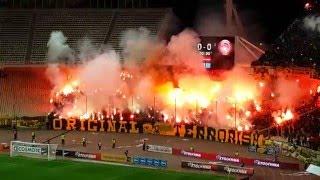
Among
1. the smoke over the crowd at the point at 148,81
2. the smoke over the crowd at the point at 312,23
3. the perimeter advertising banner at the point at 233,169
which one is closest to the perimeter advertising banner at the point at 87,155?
the perimeter advertising banner at the point at 233,169

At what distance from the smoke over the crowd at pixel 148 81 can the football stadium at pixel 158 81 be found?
9cm

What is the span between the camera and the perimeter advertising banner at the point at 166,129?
41.4 metres

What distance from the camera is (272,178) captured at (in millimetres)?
30703

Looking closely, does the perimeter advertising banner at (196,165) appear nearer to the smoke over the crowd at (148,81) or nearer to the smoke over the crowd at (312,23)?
the smoke over the crowd at (148,81)

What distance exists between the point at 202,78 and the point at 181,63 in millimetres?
2116

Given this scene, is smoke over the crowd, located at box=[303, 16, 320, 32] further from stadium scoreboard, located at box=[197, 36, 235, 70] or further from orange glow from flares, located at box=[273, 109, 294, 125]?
orange glow from flares, located at box=[273, 109, 294, 125]

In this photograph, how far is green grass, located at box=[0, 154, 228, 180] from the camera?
3039cm

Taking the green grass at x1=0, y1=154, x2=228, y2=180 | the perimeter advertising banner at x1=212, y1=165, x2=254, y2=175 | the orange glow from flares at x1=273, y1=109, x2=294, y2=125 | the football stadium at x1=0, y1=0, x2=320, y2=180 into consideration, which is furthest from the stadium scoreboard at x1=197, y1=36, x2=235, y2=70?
the green grass at x1=0, y1=154, x2=228, y2=180

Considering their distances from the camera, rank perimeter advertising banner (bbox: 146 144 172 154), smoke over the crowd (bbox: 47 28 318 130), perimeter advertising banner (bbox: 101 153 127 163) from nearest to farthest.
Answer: perimeter advertising banner (bbox: 101 153 127 163)
perimeter advertising banner (bbox: 146 144 172 154)
smoke over the crowd (bbox: 47 28 318 130)

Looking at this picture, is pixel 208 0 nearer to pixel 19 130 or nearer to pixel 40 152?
pixel 19 130

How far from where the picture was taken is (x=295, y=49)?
4278cm

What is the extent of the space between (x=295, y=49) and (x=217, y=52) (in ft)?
18.5

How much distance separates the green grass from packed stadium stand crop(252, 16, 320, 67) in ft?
45.5

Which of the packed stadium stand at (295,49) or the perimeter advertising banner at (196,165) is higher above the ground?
the packed stadium stand at (295,49)
